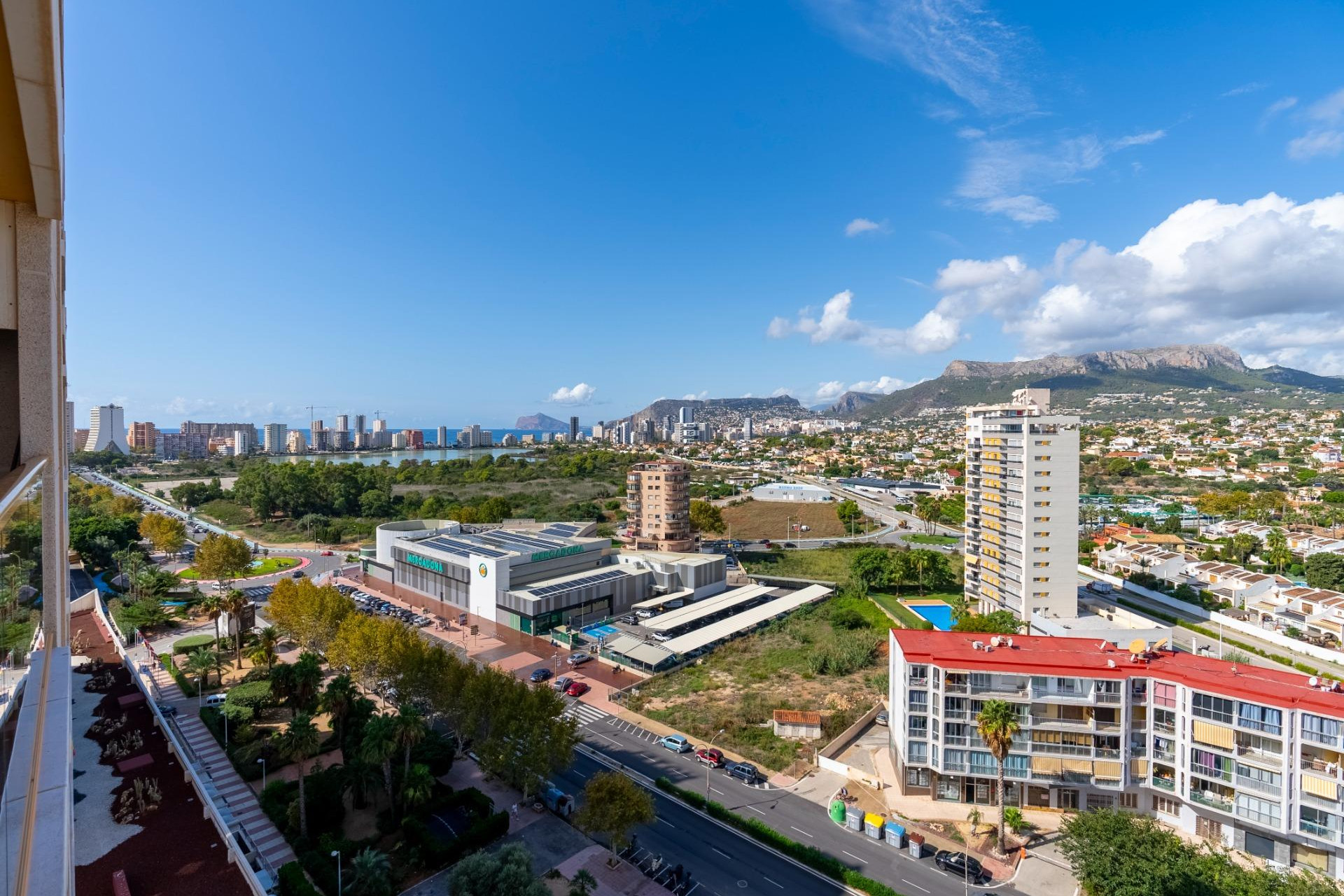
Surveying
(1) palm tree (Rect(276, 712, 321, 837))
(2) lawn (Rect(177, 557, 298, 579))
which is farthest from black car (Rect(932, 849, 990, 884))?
(2) lawn (Rect(177, 557, 298, 579))

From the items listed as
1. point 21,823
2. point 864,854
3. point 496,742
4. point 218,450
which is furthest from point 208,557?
point 218,450

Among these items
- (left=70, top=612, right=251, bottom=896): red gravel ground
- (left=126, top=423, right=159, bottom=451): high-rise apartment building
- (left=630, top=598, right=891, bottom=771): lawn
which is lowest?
(left=630, top=598, right=891, bottom=771): lawn

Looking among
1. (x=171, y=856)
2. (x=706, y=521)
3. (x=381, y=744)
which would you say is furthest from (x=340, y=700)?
(x=706, y=521)

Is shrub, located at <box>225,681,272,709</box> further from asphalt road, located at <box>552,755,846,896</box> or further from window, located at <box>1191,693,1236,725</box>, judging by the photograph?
window, located at <box>1191,693,1236,725</box>

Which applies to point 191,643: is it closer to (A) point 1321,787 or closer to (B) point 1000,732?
(B) point 1000,732

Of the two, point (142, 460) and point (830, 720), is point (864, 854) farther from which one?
point (142, 460)
